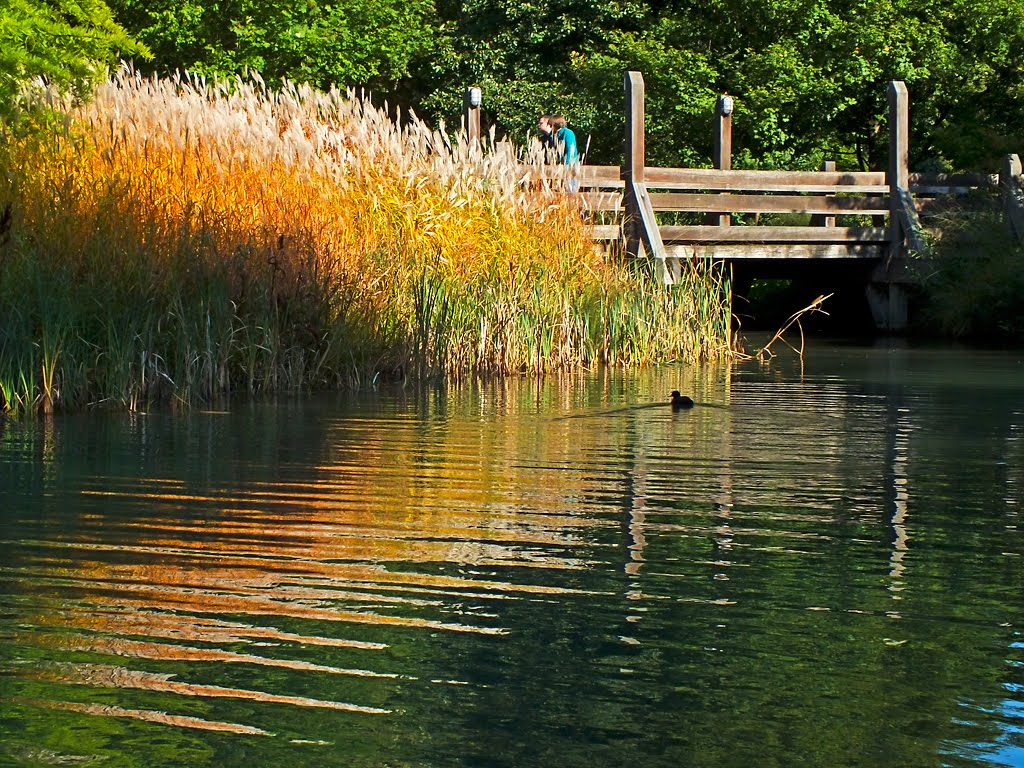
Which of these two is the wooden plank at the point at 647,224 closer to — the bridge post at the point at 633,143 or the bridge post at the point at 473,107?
the bridge post at the point at 633,143

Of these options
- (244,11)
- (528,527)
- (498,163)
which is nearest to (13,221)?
(498,163)

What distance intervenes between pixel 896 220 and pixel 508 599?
18.0m

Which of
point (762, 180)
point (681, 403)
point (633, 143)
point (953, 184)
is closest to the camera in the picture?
point (681, 403)

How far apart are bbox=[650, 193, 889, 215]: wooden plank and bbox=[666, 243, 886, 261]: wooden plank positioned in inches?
19.2

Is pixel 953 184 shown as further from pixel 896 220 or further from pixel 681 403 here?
pixel 681 403

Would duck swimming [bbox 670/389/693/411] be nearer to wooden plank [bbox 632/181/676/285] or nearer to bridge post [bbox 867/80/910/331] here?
wooden plank [bbox 632/181/676/285]

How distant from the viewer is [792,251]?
837 inches

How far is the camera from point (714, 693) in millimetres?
3510

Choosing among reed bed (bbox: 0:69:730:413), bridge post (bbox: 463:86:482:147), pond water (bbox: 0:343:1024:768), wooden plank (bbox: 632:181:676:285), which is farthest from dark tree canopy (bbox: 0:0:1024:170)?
pond water (bbox: 0:343:1024:768)

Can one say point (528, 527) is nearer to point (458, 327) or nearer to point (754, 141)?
point (458, 327)

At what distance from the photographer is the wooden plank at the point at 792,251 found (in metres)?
20.6

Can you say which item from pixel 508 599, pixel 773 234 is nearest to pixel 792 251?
pixel 773 234

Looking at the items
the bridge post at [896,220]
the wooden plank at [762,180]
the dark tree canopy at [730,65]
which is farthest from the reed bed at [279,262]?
the dark tree canopy at [730,65]

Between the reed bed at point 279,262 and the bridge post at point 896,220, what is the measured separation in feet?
25.8
